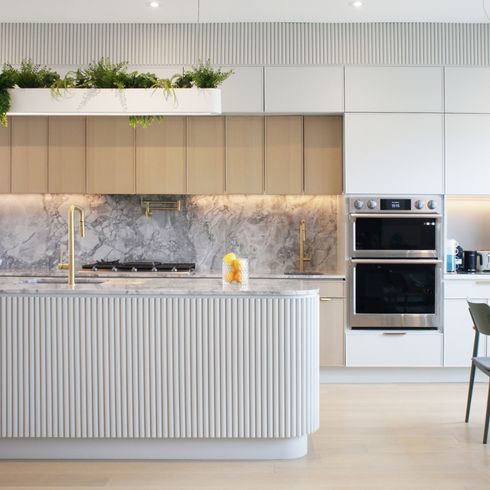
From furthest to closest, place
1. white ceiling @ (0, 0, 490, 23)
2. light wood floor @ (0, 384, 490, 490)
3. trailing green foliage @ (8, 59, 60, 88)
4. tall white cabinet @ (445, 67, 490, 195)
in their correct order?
tall white cabinet @ (445, 67, 490, 195), white ceiling @ (0, 0, 490, 23), trailing green foliage @ (8, 59, 60, 88), light wood floor @ (0, 384, 490, 490)

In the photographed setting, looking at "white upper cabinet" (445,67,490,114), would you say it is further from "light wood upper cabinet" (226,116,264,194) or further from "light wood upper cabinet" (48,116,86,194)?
"light wood upper cabinet" (48,116,86,194)

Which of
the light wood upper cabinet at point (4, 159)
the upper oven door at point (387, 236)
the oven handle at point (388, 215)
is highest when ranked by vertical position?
the light wood upper cabinet at point (4, 159)

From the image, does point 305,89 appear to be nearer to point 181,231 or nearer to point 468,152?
point 468,152

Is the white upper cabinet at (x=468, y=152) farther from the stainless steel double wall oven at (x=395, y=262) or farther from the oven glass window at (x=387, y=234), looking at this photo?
the oven glass window at (x=387, y=234)

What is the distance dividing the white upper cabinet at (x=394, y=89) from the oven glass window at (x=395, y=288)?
1.24 metres

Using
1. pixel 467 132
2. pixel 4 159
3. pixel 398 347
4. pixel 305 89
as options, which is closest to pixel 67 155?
pixel 4 159

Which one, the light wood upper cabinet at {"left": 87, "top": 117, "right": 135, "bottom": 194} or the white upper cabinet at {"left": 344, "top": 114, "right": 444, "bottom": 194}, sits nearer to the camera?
the white upper cabinet at {"left": 344, "top": 114, "right": 444, "bottom": 194}

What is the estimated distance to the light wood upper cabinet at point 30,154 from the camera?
214 inches

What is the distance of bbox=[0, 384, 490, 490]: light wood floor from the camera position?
310cm

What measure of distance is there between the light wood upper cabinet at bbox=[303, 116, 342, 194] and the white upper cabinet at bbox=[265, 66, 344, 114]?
0.54 ft

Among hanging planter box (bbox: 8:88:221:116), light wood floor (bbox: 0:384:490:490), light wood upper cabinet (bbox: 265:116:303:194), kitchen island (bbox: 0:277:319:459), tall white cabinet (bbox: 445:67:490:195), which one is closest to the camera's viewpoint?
light wood floor (bbox: 0:384:490:490)

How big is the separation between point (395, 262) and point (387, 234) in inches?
8.9

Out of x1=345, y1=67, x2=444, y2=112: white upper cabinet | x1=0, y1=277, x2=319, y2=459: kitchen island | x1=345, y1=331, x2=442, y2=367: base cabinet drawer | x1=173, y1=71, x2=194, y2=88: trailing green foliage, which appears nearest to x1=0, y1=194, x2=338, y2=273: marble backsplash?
x1=345, y1=331, x2=442, y2=367: base cabinet drawer

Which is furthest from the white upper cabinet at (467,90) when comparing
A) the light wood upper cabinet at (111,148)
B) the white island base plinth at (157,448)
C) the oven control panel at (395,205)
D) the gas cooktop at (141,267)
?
the white island base plinth at (157,448)
